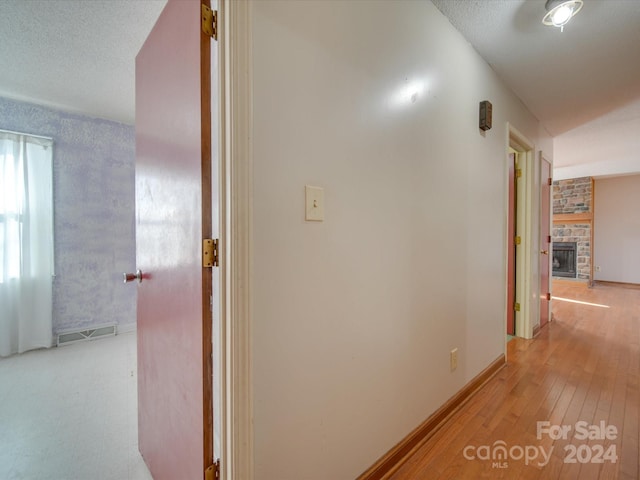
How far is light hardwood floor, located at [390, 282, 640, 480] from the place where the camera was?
1321mm

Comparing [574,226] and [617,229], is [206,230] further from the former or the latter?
[617,229]

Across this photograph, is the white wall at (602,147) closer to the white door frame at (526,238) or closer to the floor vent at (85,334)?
the white door frame at (526,238)

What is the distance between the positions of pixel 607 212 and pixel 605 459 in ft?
23.1

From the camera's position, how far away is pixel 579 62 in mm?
2084

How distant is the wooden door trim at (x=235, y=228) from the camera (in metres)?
0.79

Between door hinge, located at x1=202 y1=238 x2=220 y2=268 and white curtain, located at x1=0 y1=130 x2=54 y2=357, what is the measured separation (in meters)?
3.07

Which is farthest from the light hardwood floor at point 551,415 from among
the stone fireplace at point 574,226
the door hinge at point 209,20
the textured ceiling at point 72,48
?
the stone fireplace at point 574,226

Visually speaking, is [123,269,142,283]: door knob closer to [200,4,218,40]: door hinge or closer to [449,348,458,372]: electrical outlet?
[200,4,218,40]: door hinge

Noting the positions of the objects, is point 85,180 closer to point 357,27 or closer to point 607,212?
point 357,27

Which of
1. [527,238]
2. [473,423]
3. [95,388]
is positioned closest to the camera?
[473,423]

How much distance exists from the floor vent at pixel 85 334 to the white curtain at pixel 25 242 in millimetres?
114

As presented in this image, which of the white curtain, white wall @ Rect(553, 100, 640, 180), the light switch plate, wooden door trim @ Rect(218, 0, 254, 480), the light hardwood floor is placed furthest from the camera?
white wall @ Rect(553, 100, 640, 180)

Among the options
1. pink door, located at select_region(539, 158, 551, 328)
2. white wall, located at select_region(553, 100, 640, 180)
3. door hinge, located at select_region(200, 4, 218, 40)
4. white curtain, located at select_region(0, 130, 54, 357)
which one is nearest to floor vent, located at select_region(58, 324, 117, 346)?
white curtain, located at select_region(0, 130, 54, 357)

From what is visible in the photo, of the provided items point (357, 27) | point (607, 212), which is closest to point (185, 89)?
point (357, 27)
